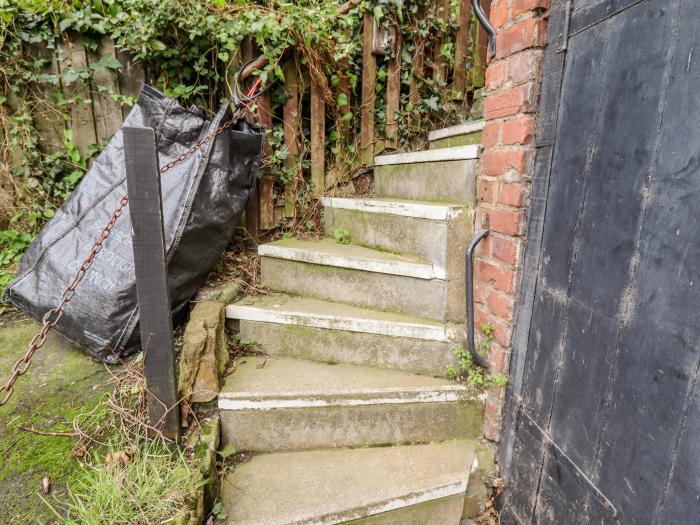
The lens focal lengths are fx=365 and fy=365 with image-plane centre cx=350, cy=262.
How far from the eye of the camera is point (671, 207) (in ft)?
2.62

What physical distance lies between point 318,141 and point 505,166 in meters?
1.28

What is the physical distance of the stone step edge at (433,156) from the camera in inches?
60.5

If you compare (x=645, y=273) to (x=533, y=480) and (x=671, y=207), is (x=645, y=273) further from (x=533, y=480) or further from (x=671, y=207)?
(x=533, y=480)

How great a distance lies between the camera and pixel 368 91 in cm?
234

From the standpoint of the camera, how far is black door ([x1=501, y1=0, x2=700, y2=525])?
0.77 m

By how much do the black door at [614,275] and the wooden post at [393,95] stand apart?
1288 mm

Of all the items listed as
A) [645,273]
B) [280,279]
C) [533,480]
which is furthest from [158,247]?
[533,480]

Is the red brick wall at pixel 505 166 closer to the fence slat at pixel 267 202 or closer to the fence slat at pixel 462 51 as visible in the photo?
the fence slat at pixel 462 51

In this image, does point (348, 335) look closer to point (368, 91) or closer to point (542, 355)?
point (542, 355)

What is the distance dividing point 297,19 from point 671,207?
192 cm

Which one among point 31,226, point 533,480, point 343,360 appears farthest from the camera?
point 31,226

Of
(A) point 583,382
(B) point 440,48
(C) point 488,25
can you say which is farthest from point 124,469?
(B) point 440,48

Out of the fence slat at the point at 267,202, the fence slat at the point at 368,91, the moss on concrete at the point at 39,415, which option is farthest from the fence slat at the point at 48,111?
the fence slat at the point at 368,91

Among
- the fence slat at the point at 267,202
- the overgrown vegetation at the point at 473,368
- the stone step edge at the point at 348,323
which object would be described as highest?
the fence slat at the point at 267,202
